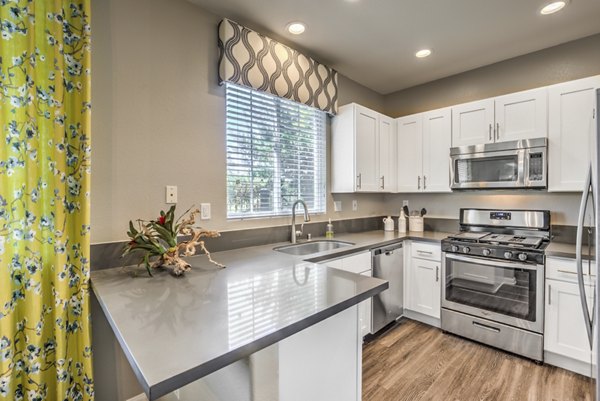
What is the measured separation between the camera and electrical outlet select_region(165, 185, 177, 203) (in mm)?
1823

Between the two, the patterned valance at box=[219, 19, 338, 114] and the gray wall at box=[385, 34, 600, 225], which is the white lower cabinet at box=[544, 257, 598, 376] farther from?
the patterned valance at box=[219, 19, 338, 114]

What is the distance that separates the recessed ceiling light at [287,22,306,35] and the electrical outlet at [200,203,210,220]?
1.50 meters

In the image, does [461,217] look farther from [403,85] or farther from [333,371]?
[333,371]

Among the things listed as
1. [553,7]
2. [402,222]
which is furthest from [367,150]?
[553,7]

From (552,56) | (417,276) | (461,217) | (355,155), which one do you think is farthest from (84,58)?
(552,56)

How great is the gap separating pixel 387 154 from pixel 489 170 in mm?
1001

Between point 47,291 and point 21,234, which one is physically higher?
point 21,234

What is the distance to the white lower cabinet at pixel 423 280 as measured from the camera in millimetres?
2670

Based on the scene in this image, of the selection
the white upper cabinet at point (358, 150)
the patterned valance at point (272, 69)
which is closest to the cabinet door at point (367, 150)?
the white upper cabinet at point (358, 150)

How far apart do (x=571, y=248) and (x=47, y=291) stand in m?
3.39

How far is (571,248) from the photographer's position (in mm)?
2164

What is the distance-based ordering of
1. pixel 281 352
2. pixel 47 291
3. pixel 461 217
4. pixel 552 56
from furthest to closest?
pixel 461 217 → pixel 552 56 → pixel 47 291 → pixel 281 352

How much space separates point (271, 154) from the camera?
2.44 meters

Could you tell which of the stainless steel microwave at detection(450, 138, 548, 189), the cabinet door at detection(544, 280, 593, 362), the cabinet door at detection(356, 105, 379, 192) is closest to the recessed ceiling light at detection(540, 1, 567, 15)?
the stainless steel microwave at detection(450, 138, 548, 189)
